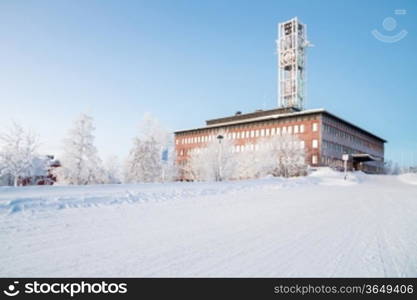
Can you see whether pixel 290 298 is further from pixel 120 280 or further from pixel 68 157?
pixel 68 157

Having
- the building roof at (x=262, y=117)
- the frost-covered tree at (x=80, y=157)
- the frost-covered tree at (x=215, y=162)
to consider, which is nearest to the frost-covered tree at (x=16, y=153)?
the frost-covered tree at (x=80, y=157)

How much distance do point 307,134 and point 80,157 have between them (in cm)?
4979

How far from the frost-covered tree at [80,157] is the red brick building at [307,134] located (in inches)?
1040

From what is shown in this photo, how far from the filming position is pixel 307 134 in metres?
65.8

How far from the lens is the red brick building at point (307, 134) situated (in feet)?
212

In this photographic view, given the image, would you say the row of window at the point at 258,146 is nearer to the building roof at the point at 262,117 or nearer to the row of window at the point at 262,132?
the row of window at the point at 262,132

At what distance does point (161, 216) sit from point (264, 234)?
3039 millimetres

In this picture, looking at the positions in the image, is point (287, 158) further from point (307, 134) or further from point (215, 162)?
point (307, 134)

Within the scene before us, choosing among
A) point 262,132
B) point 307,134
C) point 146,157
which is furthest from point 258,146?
point 146,157

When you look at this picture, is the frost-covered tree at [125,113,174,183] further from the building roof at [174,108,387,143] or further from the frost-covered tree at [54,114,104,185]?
the building roof at [174,108,387,143]

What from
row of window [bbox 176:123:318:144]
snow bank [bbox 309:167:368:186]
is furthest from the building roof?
snow bank [bbox 309:167:368:186]

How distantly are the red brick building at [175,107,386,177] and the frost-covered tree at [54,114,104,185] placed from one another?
2641cm

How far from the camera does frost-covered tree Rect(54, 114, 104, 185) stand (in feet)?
119

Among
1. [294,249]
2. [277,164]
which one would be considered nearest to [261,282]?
[294,249]
